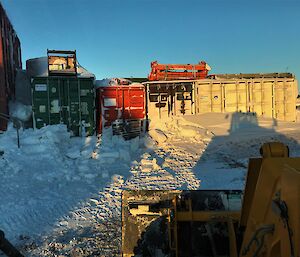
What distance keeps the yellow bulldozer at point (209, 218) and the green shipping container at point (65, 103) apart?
504 inches

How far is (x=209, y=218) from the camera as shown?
372cm

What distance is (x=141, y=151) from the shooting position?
15016 mm

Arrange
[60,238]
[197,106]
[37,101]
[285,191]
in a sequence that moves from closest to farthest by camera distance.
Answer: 1. [285,191]
2. [60,238]
3. [37,101]
4. [197,106]

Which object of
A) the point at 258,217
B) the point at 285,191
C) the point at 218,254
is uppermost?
the point at 285,191

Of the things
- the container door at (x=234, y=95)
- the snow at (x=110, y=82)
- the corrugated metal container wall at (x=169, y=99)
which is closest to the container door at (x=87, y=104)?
the snow at (x=110, y=82)

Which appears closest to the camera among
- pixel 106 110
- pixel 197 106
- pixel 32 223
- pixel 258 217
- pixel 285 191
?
pixel 285 191

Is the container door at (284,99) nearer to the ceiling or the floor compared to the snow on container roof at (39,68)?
nearer to the floor

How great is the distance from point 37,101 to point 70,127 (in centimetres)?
192

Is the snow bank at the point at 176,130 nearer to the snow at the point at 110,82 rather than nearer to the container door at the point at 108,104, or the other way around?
the container door at the point at 108,104

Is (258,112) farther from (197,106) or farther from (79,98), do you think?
(79,98)

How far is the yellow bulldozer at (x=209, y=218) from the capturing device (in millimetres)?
2361

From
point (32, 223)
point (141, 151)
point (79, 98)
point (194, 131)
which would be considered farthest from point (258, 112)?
point (32, 223)

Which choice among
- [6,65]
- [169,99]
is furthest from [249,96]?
[6,65]

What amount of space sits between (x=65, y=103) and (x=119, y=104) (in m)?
2.79
